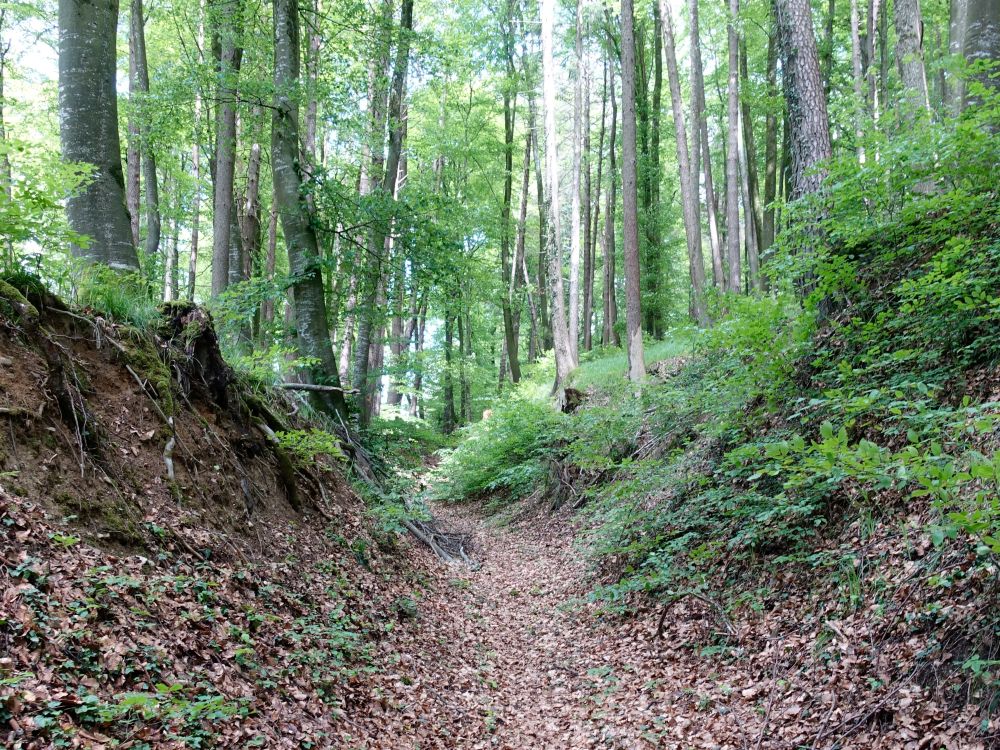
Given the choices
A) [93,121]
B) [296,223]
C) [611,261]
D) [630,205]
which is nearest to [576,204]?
[611,261]

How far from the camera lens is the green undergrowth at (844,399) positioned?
4234 mm

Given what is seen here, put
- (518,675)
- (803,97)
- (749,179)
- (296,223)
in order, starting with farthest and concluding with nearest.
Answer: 1. (749,179)
2. (296,223)
3. (803,97)
4. (518,675)

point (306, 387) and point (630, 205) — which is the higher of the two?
point (630, 205)

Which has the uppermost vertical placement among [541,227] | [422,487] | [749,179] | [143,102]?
[541,227]

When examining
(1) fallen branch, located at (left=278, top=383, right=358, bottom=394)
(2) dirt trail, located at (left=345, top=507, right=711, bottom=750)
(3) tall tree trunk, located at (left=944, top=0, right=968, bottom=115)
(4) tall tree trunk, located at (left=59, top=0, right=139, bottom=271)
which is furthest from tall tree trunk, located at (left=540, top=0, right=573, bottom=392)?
(4) tall tree trunk, located at (left=59, top=0, right=139, bottom=271)

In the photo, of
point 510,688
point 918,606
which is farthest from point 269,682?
point 918,606

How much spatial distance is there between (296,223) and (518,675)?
7.47 m

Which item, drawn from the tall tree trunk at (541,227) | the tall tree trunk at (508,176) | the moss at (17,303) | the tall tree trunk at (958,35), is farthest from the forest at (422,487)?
the tall tree trunk at (541,227)

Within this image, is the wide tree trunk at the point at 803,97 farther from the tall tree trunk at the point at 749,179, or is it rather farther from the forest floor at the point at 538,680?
the tall tree trunk at the point at 749,179

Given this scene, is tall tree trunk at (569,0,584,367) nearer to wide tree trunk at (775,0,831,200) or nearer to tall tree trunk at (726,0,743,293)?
tall tree trunk at (726,0,743,293)

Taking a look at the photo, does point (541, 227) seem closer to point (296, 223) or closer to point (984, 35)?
point (296, 223)

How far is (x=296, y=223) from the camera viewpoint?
9633mm

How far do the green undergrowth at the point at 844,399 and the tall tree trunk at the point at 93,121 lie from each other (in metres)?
6.59

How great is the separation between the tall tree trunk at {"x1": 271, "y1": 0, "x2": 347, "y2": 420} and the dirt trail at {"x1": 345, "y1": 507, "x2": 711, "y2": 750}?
373 cm
